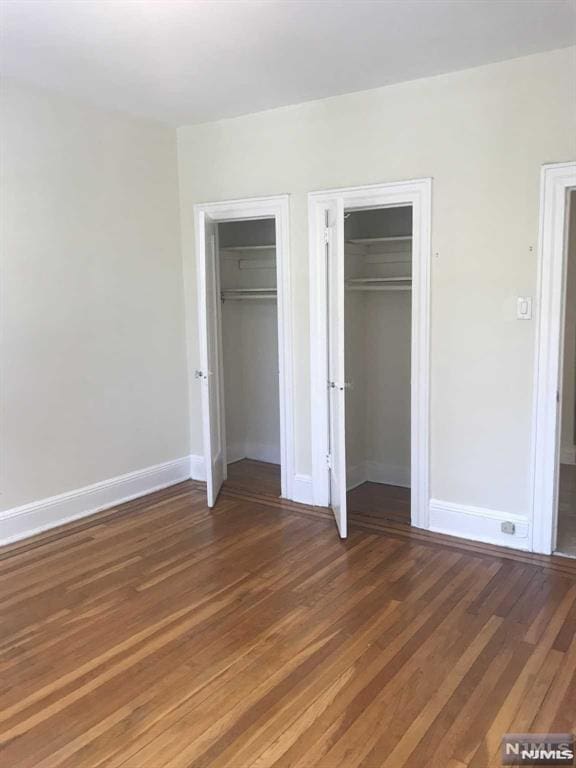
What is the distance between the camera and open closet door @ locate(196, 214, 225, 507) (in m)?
4.48

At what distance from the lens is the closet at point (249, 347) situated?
5.65 meters

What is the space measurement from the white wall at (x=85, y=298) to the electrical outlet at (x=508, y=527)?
2.68m

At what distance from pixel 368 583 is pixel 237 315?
124 inches

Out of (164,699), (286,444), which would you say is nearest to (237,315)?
(286,444)

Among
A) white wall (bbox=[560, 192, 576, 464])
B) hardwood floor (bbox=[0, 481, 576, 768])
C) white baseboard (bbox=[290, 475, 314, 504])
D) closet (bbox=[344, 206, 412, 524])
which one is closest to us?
hardwood floor (bbox=[0, 481, 576, 768])

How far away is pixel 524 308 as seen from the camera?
3.61 metres

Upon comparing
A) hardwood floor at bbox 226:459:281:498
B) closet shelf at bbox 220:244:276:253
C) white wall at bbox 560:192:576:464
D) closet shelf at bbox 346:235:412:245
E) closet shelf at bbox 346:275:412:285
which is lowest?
hardwood floor at bbox 226:459:281:498

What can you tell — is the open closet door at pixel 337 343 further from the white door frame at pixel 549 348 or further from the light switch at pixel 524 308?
the white door frame at pixel 549 348

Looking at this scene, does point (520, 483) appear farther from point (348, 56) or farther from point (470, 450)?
point (348, 56)

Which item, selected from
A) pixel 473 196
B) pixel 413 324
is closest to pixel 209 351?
pixel 413 324

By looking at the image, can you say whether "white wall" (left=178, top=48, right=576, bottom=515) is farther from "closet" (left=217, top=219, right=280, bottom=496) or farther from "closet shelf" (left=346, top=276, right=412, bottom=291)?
"closet" (left=217, top=219, right=280, bottom=496)

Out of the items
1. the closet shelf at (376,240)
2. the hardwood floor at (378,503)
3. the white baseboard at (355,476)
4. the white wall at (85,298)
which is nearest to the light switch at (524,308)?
the closet shelf at (376,240)

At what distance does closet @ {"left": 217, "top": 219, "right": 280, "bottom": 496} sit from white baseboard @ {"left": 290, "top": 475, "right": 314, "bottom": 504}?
0.78 meters

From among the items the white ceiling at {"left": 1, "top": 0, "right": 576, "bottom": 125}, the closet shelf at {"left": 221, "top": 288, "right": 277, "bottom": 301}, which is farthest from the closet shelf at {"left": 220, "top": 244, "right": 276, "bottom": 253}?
the white ceiling at {"left": 1, "top": 0, "right": 576, "bottom": 125}
